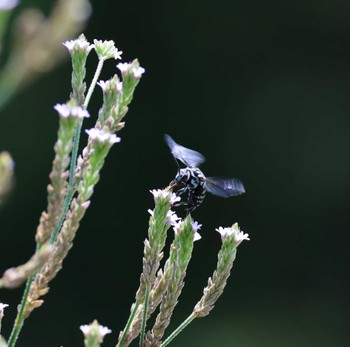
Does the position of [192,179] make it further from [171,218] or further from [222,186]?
[171,218]

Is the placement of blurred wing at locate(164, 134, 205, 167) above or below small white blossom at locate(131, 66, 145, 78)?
below

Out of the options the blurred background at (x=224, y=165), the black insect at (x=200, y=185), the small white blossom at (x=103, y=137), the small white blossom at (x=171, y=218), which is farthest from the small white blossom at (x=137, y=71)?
the blurred background at (x=224, y=165)

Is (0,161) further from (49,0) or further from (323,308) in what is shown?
(323,308)

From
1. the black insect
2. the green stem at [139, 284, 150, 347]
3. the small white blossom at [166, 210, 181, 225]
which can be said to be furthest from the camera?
the black insect

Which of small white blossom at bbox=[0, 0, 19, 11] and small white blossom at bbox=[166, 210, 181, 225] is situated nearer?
small white blossom at bbox=[0, 0, 19, 11]

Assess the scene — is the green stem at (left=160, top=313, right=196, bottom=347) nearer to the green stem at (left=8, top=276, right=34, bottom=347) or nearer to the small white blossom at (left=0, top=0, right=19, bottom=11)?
the green stem at (left=8, top=276, right=34, bottom=347)

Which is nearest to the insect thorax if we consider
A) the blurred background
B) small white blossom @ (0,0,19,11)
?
small white blossom @ (0,0,19,11)

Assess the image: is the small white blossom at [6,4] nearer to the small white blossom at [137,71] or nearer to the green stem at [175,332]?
the small white blossom at [137,71]
